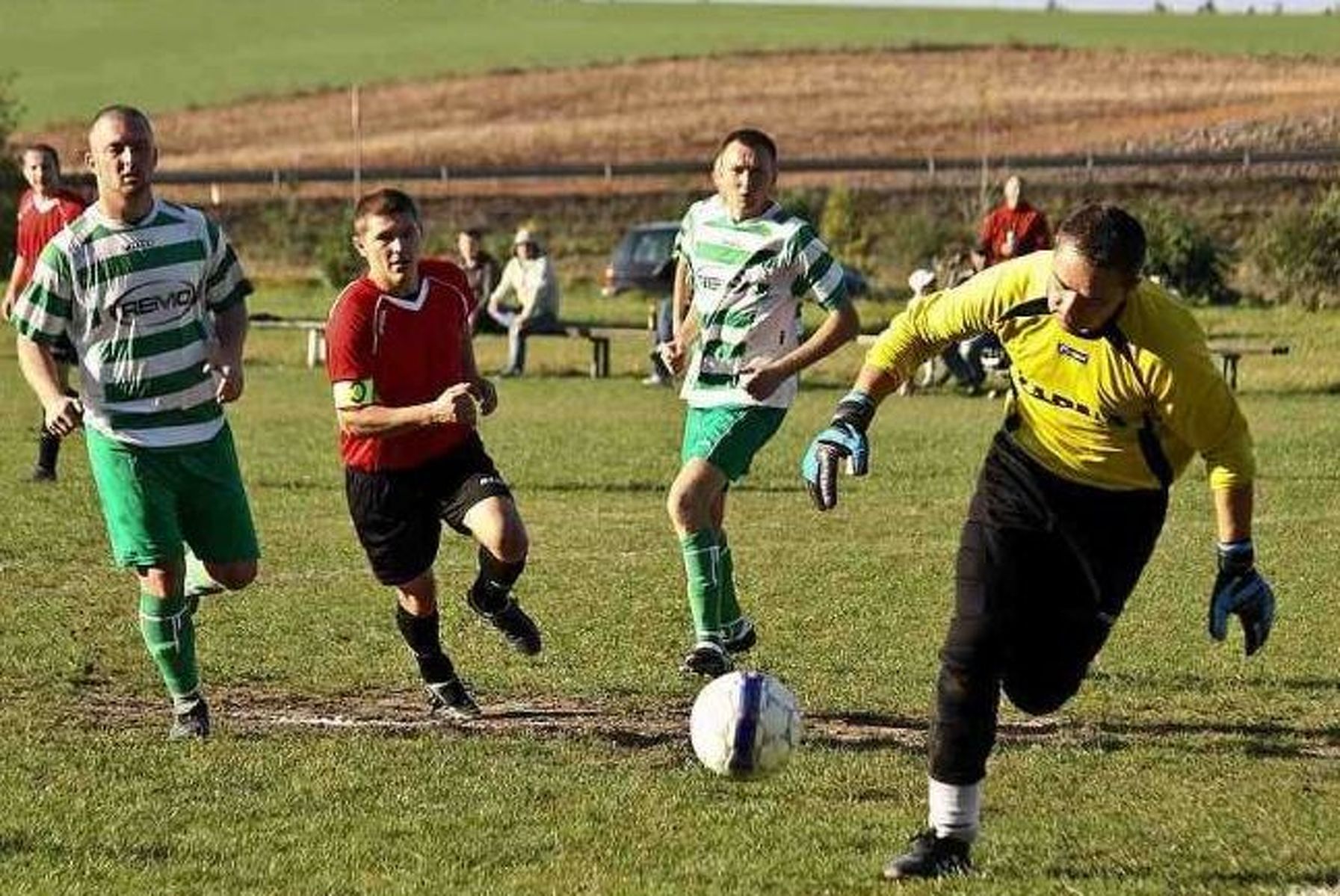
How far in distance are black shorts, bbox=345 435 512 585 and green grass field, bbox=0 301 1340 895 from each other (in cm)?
62

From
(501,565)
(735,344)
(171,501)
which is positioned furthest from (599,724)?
(735,344)

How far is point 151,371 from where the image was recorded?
853cm

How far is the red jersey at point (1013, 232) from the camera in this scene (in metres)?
21.6

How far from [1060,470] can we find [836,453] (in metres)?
0.64

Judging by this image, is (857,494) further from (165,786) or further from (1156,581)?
(165,786)

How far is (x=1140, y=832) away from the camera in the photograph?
23.3 feet

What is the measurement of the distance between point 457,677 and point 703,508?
1224mm

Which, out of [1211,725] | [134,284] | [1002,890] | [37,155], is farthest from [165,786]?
[37,155]

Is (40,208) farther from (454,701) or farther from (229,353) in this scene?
(454,701)

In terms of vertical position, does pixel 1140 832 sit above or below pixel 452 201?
above

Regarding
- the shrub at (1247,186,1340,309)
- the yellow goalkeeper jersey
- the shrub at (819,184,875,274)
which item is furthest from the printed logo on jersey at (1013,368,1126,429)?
the shrub at (819,184,875,274)

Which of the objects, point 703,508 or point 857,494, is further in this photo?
point 857,494

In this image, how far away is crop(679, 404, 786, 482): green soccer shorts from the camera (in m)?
9.83

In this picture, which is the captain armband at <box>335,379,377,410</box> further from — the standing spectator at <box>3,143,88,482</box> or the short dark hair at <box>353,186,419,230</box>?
the standing spectator at <box>3,143,88,482</box>
